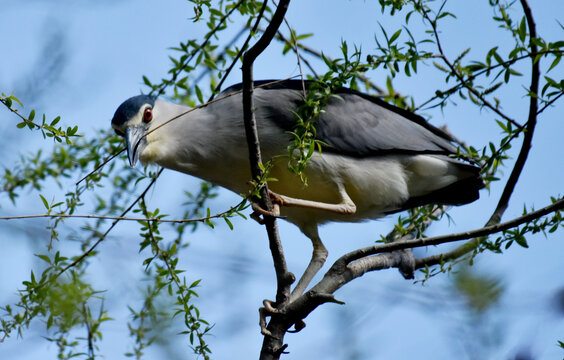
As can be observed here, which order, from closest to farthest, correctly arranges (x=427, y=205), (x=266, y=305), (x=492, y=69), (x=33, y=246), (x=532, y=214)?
(x=33, y=246)
(x=532, y=214)
(x=492, y=69)
(x=266, y=305)
(x=427, y=205)

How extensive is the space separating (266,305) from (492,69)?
1858 mm

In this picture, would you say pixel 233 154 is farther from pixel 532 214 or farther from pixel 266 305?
pixel 532 214

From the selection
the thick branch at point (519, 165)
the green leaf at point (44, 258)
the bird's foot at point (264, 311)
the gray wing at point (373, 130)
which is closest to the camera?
the green leaf at point (44, 258)

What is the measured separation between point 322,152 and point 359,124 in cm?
42

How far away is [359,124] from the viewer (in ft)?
15.3

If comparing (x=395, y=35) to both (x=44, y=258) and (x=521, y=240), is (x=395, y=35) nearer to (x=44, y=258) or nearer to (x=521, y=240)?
(x=521, y=240)

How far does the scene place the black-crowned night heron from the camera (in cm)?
429

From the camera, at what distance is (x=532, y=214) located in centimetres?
296

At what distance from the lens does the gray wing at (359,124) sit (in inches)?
174

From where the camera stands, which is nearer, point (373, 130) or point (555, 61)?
point (555, 61)

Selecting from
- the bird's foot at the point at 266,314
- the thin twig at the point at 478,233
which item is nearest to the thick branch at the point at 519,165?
the thin twig at the point at 478,233

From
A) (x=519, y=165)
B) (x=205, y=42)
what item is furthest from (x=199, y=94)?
(x=519, y=165)

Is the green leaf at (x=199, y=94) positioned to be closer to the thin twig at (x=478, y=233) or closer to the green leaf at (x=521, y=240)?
the thin twig at (x=478, y=233)

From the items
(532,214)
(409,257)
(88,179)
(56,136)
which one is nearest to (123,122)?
(88,179)
